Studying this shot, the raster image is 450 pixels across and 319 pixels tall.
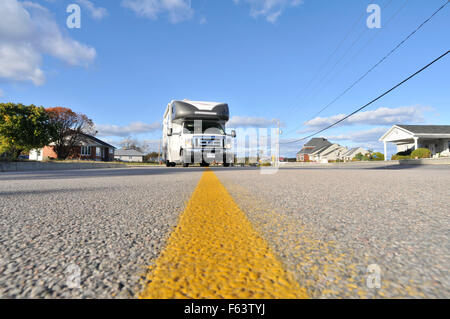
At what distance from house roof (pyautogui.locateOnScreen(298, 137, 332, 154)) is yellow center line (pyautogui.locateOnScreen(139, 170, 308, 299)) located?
71.1 m

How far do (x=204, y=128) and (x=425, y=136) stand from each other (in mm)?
29380

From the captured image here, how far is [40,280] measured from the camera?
90cm

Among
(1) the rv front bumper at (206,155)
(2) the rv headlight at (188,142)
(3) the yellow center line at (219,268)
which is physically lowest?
(3) the yellow center line at (219,268)

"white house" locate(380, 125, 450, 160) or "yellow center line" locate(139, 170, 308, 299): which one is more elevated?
"white house" locate(380, 125, 450, 160)

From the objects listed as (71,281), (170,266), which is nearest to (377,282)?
(170,266)

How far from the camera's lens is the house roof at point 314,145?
229 ft

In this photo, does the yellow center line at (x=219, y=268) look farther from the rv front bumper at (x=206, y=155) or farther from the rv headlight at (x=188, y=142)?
the rv front bumper at (x=206, y=155)

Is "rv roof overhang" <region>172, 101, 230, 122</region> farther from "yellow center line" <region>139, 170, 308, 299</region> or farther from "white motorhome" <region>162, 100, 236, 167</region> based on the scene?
"yellow center line" <region>139, 170, 308, 299</region>

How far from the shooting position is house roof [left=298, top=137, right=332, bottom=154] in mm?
69688

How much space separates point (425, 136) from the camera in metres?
30.4

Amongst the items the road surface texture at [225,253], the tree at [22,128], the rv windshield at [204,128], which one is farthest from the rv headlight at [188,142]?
the tree at [22,128]

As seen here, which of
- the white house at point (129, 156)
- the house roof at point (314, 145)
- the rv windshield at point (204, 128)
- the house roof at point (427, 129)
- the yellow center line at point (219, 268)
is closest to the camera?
the yellow center line at point (219, 268)
